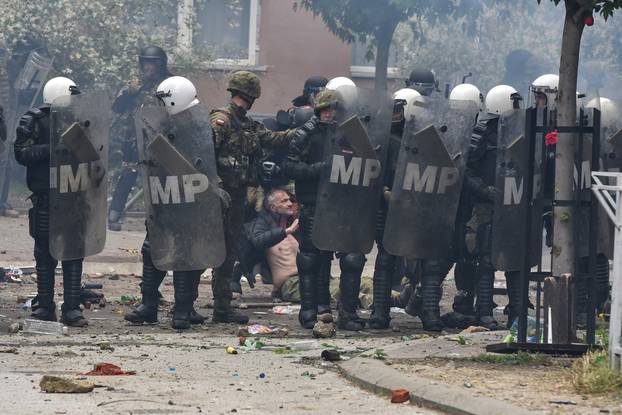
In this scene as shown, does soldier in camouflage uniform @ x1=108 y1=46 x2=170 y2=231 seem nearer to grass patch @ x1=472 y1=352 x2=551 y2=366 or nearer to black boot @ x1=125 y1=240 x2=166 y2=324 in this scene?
black boot @ x1=125 y1=240 x2=166 y2=324

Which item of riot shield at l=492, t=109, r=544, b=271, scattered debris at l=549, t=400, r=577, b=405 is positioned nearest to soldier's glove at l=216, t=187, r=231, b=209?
riot shield at l=492, t=109, r=544, b=271

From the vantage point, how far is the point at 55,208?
10312 millimetres

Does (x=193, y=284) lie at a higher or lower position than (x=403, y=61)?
lower

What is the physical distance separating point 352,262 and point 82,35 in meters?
11.5

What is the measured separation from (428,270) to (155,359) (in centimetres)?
262

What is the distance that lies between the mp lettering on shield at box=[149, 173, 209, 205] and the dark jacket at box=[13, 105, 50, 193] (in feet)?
2.24

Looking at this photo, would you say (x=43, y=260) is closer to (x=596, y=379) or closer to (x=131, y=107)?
(x=596, y=379)

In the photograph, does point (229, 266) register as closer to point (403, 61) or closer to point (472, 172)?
point (472, 172)

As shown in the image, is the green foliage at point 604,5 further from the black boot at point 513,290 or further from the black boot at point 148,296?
the black boot at point 148,296

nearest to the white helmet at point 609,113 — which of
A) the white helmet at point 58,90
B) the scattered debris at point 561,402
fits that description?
the white helmet at point 58,90

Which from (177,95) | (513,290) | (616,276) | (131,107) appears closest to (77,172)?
(177,95)

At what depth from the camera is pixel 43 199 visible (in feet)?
34.1

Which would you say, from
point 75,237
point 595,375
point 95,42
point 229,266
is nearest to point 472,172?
point 229,266

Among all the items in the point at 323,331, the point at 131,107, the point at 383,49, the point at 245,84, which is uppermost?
the point at 383,49
